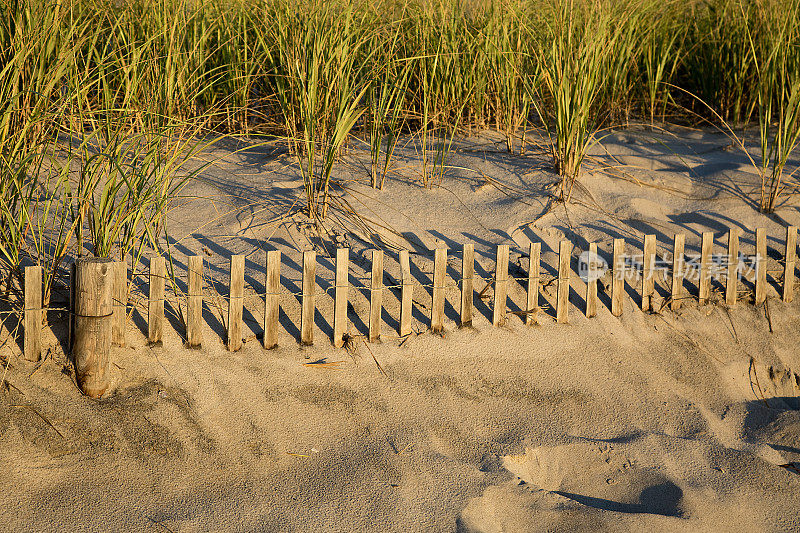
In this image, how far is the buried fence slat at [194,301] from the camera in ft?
8.74

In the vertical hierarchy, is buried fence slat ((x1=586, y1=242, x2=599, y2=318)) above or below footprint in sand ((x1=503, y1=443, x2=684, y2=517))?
above

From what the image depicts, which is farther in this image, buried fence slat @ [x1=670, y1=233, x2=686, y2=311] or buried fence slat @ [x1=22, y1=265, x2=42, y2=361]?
buried fence slat @ [x1=670, y1=233, x2=686, y2=311]

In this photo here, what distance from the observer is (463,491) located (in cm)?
228

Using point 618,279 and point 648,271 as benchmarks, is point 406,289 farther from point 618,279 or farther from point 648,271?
point 648,271

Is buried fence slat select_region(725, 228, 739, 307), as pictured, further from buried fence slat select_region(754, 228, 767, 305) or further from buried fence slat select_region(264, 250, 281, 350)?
buried fence slat select_region(264, 250, 281, 350)

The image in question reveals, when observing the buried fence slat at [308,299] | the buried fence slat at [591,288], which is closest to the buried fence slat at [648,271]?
the buried fence slat at [591,288]

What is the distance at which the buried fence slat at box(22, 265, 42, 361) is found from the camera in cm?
247

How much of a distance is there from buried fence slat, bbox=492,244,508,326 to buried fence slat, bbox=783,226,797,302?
1446 mm

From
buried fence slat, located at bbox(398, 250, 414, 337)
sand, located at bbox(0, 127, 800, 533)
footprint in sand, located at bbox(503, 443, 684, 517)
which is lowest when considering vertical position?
footprint in sand, located at bbox(503, 443, 684, 517)

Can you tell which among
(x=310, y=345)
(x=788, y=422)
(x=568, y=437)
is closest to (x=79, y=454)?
(x=310, y=345)

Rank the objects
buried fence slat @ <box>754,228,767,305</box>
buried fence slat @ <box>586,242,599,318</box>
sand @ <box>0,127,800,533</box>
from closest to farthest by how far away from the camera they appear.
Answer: sand @ <box>0,127,800,533</box> < buried fence slat @ <box>586,242,599,318</box> < buried fence slat @ <box>754,228,767,305</box>

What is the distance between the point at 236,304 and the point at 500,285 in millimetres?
1093

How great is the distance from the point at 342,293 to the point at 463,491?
93 centimetres

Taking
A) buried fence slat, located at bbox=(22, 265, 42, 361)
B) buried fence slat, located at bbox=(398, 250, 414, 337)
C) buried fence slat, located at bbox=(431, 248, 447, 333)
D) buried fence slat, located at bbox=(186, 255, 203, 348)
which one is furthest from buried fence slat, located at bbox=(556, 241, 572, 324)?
buried fence slat, located at bbox=(22, 265, 42, 361)
